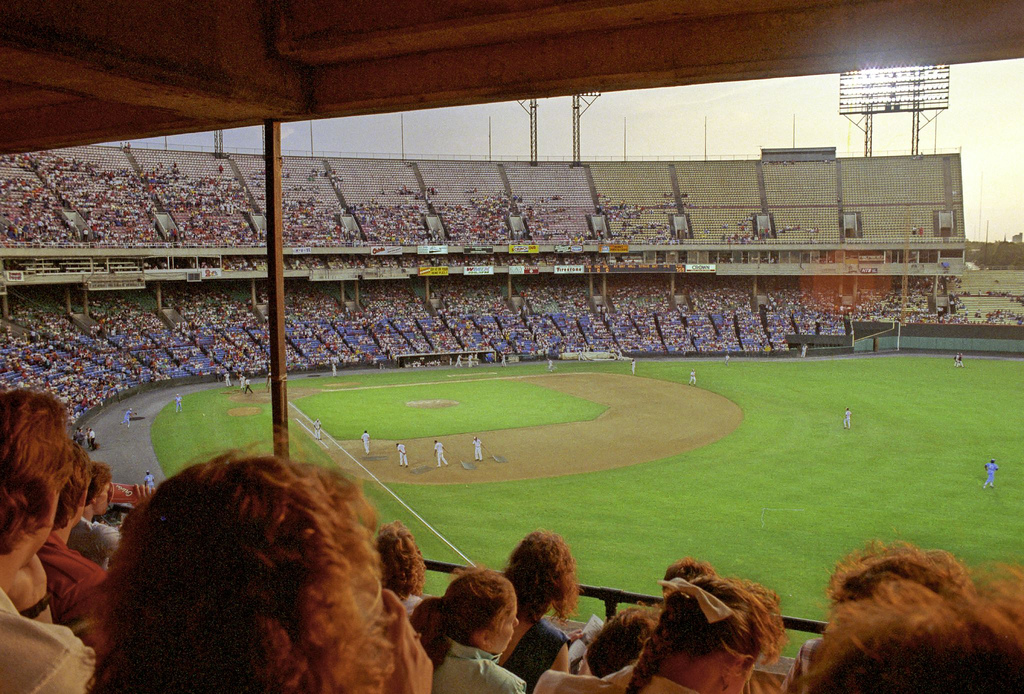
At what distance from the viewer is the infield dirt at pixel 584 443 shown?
20797 mm

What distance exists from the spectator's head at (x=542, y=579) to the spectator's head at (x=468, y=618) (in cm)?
108

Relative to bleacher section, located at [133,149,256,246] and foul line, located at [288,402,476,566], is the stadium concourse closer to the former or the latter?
bleacher section, located at [133,149,256,246]

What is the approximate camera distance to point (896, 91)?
49.5 meters

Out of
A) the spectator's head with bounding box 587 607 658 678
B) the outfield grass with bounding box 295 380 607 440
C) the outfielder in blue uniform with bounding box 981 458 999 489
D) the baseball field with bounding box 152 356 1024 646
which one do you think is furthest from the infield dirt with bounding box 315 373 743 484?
the spectator's head with bounding box 587 607 658 678

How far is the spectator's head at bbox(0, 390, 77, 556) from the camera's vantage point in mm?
1923

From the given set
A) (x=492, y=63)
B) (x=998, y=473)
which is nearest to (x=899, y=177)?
(x=998, y=473)

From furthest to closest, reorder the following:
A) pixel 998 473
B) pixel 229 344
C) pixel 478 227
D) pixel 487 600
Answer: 1. pixel 478 227
2. pixel 229 344
3. pixel 998 473
4. pixel 487 600

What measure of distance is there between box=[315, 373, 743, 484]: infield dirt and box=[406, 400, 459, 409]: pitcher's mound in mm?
5148

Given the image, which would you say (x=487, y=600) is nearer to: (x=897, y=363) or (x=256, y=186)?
(x=897, y=363)

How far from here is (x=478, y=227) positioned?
170 feet

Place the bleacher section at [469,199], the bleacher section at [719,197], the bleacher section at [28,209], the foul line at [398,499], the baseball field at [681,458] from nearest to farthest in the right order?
1. the foul line at [398,499]
2. the baseball field at [681,458]
3. the bleacher section at [28,209]
4. the bleacher section at [469,199]
5. the bleacher section at [719,197]

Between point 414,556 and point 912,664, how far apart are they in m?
→ 2.80

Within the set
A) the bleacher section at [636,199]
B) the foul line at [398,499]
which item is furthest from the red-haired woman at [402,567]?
the bleacher section at [636,199]

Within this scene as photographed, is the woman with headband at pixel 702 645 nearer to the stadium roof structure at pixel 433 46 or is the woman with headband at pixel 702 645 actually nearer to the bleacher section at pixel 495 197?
the stadium roof structure at pixel 433 46
